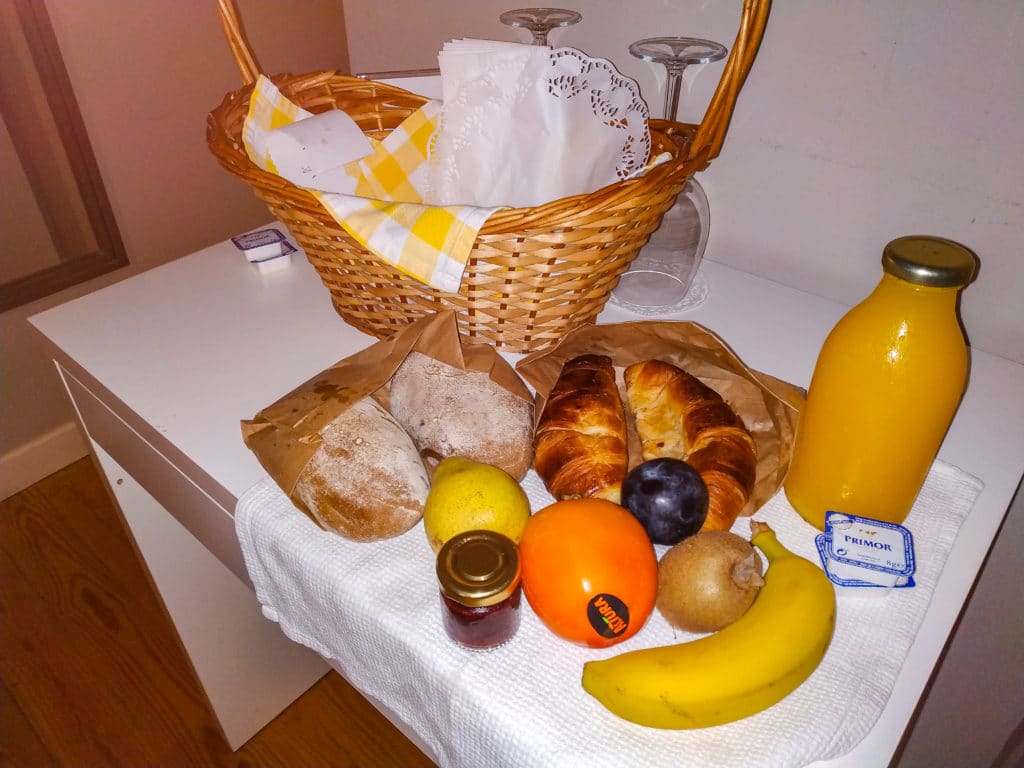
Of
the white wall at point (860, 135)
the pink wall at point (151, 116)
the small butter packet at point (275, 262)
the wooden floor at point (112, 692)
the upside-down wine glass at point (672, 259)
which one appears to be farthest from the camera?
the pink wall at point (151, 116)

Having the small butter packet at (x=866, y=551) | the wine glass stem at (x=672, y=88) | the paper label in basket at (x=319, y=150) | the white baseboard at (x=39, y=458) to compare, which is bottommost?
the white baseboard at (x=39, y=458)

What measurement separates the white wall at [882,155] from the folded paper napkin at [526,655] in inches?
11.8

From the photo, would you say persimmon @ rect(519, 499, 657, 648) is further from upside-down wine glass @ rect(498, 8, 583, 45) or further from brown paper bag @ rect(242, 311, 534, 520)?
upside-down wine glass @ rect(498, 8, 583, 45)

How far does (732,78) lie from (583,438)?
0.35 meters

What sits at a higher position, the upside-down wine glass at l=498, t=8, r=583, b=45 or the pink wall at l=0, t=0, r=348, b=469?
the upside-down wine glass at l=498, t=8, r=583, b=45

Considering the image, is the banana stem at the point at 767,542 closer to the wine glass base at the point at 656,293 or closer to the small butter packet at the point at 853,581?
the small butter packet at the point at 853,581

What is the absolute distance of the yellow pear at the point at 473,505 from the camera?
1.73 feet

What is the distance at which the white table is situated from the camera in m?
0.64

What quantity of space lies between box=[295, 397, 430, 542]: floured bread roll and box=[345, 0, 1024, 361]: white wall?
578 millimetres

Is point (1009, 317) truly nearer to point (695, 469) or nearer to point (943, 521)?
point (943, 521)

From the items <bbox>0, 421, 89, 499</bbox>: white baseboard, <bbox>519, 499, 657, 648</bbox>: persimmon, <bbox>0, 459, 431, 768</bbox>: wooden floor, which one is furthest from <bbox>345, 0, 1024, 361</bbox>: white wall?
<bbox>0, 421, 89, 499</bbox>: white baseboard

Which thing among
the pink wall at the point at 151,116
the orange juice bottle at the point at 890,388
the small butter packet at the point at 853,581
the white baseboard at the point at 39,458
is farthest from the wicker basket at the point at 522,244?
the white baseboard at the point at 39,458

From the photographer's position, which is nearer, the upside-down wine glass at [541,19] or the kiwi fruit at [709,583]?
the kiwi fruit at [709,583]

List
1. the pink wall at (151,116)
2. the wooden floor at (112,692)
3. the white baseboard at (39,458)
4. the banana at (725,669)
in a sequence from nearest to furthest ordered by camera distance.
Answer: the banana at (725,669), the wooden floor at (112,692), the pink wall at (151,116), the white baseboard at (39,458)
